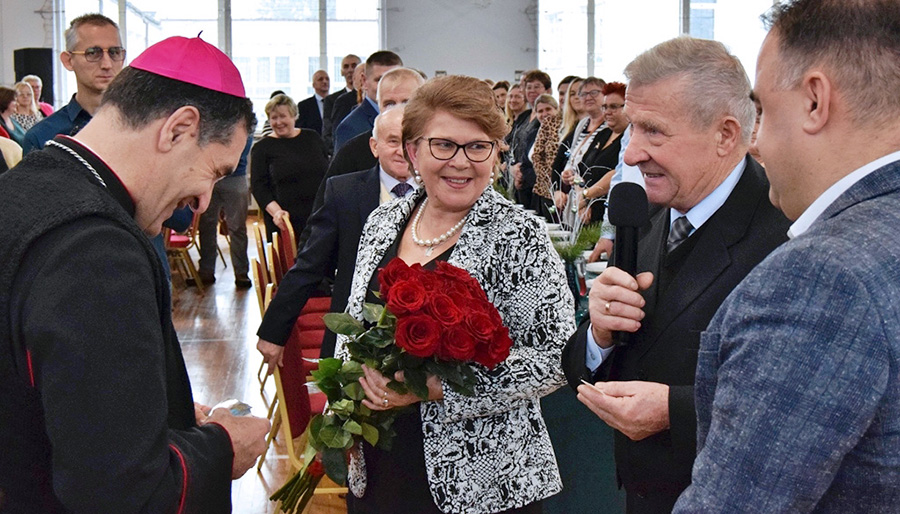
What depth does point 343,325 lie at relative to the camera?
2.14 meters

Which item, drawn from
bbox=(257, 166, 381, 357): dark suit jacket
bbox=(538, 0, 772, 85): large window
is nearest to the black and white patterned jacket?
bbox=(257, 166, 381, 357): dark suit jacket

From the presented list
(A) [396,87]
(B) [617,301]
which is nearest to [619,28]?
(A) [396,87]

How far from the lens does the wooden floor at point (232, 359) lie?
14.7ft

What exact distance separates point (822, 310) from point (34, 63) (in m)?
16.2

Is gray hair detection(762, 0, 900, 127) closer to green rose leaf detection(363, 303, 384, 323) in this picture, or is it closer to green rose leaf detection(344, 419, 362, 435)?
green rose leaf detection(363, 303, 384, 323)

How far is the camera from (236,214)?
32.1ft

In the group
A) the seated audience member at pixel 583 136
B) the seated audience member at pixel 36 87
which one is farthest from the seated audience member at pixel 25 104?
the seated audience member at pixel 583 136

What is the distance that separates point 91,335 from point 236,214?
8654 millimetres

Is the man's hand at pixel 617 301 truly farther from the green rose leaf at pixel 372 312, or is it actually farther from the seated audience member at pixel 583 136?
the seated audience member at pixel 583 136

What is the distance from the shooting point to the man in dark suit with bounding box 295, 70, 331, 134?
473 inches

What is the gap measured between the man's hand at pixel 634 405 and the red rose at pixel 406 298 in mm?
400

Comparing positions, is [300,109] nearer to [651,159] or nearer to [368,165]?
[368,165]

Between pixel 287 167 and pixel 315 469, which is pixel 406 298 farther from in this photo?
pixel 287 167

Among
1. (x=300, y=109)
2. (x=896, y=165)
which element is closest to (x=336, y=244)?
(x=896, y=165)
